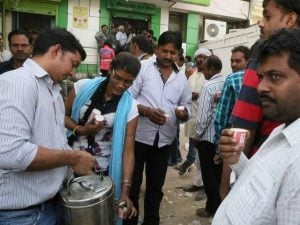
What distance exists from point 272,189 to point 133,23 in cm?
1389

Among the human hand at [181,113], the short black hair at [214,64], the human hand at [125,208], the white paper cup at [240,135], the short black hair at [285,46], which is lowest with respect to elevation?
the human hand at [125,208]

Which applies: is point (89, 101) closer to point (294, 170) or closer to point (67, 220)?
point (67, 220)

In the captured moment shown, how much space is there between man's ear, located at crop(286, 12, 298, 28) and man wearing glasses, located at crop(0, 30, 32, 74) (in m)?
2.65

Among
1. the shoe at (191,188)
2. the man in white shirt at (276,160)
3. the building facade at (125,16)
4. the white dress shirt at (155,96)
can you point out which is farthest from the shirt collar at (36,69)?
the building facade at (125,16)

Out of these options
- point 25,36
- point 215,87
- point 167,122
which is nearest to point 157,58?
point 167,122

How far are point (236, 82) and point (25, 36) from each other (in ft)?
7.99

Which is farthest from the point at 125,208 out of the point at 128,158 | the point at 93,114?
the point at 93,114

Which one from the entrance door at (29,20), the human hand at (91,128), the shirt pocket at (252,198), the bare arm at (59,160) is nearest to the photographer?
the shirt pocket at (252,198)

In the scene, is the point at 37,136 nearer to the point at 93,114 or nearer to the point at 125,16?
the point at 93,114

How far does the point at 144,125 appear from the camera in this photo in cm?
343

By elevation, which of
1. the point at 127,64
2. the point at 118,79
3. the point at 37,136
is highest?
the point at 127,64

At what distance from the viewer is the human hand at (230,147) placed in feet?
5.51

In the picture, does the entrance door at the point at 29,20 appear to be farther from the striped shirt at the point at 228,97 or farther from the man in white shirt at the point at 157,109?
the striped shirt at the point at 228,97

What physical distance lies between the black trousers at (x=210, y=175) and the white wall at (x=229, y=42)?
9414 mm
